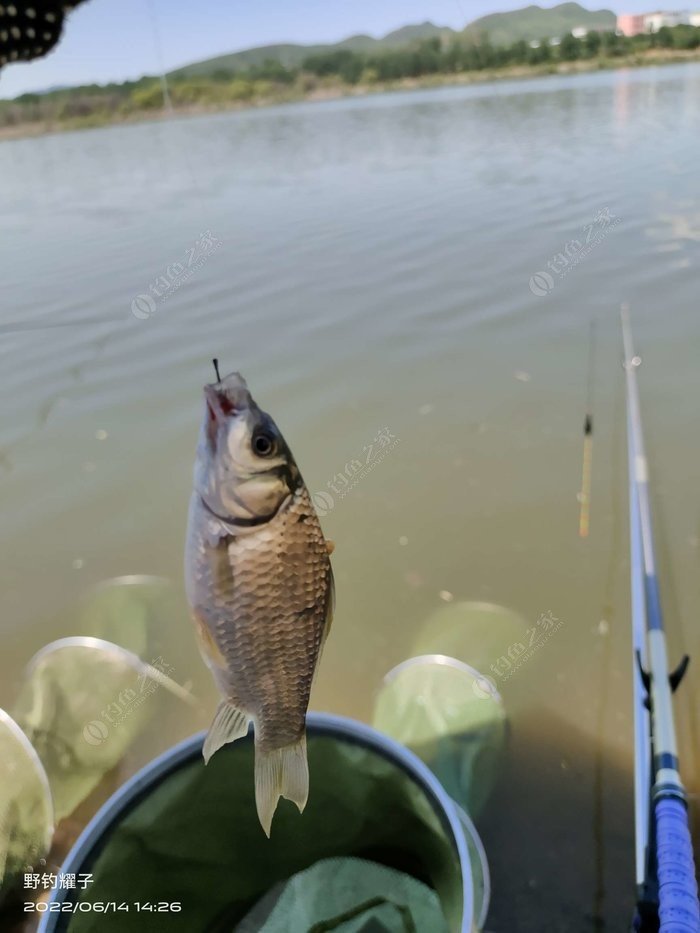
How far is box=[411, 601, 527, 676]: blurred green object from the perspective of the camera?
2.79 metres

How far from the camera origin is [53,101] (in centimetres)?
1096

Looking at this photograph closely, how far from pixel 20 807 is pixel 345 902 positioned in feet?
3.57

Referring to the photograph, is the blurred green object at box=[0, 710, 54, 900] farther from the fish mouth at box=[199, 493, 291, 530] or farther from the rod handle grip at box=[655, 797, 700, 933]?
the rod handle grip at box=[655, 797, 700, 933]

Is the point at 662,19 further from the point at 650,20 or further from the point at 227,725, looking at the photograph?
the point at 227,725

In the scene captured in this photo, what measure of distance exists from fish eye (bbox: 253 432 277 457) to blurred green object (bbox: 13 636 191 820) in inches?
75.7

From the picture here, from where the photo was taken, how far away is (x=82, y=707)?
258 centimetres

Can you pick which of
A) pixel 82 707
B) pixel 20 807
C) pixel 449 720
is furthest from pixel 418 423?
pixel 20 807

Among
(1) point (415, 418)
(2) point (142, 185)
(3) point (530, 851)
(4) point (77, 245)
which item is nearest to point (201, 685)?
(3) point (530, 851)

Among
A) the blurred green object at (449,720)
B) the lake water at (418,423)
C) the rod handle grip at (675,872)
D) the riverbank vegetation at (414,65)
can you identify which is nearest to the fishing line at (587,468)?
the lake water at (418,423)

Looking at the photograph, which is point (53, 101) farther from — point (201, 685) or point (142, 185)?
point (201, 685)

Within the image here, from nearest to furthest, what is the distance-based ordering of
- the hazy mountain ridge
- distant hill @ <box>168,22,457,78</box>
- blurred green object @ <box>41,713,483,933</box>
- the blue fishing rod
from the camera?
the blue fishing rod, blurred green object @ <box>41,713,483,933</box>, the hazy mountain ridge, distant hill @ <box>168,22,457,78</box>

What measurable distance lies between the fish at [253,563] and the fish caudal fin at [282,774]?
0.02m

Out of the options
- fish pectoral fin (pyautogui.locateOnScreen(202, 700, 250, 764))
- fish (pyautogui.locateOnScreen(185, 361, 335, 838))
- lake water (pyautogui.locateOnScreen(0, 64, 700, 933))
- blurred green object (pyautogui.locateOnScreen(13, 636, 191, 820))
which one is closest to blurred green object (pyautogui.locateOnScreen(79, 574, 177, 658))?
lake water (pyautogui.locateOnScreen(0, 64, 700, 933))

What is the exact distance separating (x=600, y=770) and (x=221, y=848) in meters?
1.29
